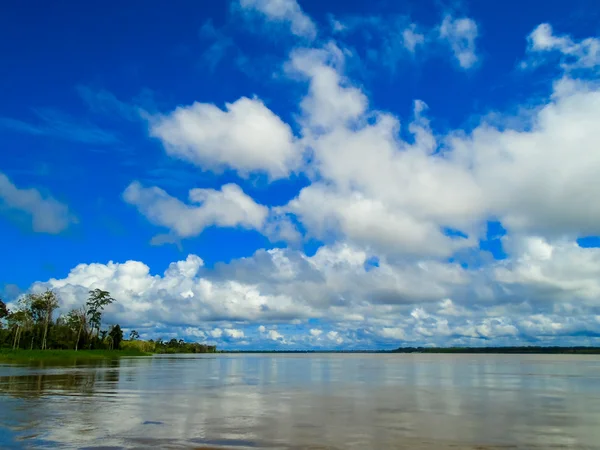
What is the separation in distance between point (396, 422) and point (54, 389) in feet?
82.6

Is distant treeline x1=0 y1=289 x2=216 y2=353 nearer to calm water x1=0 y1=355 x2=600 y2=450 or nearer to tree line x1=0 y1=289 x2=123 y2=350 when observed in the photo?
tree line x1=0 y1=289 x2=123 y2=350

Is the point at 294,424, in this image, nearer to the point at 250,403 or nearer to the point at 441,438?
the point at 441,438

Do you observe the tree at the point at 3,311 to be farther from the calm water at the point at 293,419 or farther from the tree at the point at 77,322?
the calm water at the point at 293,419

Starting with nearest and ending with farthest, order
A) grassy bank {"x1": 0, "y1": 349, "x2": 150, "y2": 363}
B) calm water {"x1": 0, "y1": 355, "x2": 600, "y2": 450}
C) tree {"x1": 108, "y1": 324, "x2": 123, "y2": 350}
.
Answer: calm water {"x1": 0, "y1": 355, "x2": 600, "y2": 450} < grassy bank {"x1": 0, "y1": 349, "x2": 150, "y2": 363} < tree {"x1": 108, "y1": 324, "x2": 123, "y2": 350}

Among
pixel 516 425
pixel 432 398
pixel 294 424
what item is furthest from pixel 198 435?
pixel 432 398

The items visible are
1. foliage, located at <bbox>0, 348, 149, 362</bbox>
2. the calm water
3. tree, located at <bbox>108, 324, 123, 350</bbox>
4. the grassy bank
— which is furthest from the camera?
tree, located at <bbox>108, 324, 123, 350</bbox>

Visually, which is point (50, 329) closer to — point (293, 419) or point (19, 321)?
point (19, 321)

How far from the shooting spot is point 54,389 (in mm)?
34938

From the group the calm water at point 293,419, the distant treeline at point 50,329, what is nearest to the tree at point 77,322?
the distant treeline at point 50,329

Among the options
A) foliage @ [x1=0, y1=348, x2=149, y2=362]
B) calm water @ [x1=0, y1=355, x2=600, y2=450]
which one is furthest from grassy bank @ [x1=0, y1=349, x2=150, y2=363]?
calm water @ [x1=0, y1=355, x2=600, y2=450]

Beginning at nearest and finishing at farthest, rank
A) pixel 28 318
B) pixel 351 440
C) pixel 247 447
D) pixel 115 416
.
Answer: pixel 247 447 → pixel 351 440 → pixel 115 416 → pixel 28 318

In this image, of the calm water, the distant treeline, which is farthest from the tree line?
the calm water

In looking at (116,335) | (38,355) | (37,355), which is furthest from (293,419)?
(116,335)

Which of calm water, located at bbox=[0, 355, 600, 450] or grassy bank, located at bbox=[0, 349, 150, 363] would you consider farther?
grassy bank, located at bbox=[0, 349, 150, 363]
